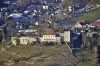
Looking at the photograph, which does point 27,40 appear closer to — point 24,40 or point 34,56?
point 24,40

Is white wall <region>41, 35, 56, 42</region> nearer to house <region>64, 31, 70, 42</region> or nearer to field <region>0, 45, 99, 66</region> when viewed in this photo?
house <region>64, 31, 70, 42</region>

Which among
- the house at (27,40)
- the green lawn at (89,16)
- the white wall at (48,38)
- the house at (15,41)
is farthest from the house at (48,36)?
the green lawn at (89,16)

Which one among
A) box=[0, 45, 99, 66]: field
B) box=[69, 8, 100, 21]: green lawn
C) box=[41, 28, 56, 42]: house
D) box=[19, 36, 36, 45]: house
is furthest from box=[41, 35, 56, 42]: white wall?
box=[69, 8, 100, 21]: green lawn

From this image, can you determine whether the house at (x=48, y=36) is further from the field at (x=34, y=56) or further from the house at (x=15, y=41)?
the house at (x=15, y=41)

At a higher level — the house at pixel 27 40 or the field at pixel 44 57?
the house at pixel 27 40

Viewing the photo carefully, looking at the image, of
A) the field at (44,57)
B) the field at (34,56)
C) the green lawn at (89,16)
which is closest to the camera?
the field at (44,57)

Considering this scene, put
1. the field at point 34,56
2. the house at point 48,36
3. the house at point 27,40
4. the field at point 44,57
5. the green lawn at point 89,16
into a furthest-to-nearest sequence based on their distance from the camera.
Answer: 1. the green lawn at point 89,16
2. the house at point 48,36
3. the house at point 27,40
4. the field at point 34,56
5. the field at point 44,57

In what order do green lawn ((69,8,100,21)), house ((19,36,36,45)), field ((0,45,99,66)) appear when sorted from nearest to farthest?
1. field ((0,45,99,66))
2. house ((19,36,36,45))
3. green lawn ((69,8,100,21))

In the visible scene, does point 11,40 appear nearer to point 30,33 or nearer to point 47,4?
point 30,33

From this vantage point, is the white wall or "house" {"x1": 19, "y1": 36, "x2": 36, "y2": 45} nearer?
"house" {"x1": 19, "y1": 36, "x2": 36, "y2": 45}

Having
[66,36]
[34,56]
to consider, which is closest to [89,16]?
[66,36]

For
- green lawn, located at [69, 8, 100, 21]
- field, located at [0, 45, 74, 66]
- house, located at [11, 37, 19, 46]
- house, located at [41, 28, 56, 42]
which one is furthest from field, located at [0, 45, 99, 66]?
green lawn, located at [69, 8, 100, 21]

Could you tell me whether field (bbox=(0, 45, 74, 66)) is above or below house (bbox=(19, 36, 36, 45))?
below

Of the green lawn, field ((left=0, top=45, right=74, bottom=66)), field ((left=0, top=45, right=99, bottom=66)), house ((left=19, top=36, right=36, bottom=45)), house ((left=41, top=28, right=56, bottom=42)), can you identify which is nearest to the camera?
field ((left=0, top=45, right=99, bottom=66))
